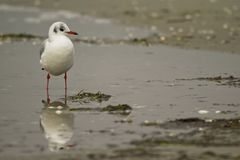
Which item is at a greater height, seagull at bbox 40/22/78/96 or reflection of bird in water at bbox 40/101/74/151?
seagull at bbox 40/22/78/96

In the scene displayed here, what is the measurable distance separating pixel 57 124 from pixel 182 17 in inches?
558

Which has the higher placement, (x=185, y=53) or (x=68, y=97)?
(x=185, y=53)

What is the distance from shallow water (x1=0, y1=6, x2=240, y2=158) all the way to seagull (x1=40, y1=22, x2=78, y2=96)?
0.49 m

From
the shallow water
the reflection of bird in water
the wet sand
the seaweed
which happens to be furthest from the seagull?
the wet sand

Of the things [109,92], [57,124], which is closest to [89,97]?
[109,92]

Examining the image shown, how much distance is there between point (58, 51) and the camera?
41.6 feet

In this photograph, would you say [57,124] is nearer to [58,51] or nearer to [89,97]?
[89,97]

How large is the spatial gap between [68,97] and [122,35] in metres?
9.54

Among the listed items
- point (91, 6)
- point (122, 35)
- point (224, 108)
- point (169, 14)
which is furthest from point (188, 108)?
point (91, 6)

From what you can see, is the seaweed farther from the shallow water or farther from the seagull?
the seagull

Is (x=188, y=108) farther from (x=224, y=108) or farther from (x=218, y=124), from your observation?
(x=218, y=124)

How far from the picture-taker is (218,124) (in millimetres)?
9766

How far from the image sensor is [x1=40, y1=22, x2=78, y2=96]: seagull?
1266 centimetres

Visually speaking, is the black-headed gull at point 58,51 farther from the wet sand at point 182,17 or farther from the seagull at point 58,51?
the wet sand at point 182,17
